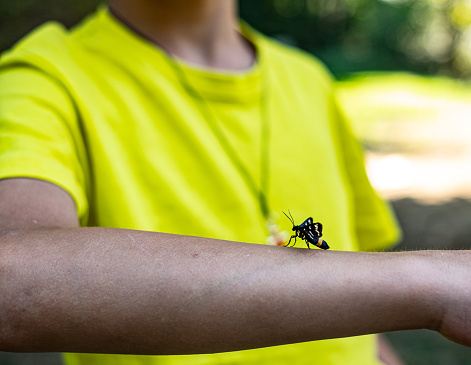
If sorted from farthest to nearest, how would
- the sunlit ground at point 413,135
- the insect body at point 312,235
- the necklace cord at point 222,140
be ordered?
the sunlit ground at point 413,135 < the necklace cord at point 222,140 < the insect body at point 312,235

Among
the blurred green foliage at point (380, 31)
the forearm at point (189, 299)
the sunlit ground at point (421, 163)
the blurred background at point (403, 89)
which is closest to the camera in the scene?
the forearm at point (189, 299)

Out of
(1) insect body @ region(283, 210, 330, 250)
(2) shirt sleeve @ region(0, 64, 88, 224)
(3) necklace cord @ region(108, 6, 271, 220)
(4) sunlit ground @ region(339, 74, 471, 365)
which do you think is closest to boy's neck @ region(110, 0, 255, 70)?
(3) necklace cord @ region(108, 6, 271, 220)

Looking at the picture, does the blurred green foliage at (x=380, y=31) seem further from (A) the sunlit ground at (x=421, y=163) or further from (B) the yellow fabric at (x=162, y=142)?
(B) the yellow fabric at (x=162, y=142)

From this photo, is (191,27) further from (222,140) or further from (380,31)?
(380,31)

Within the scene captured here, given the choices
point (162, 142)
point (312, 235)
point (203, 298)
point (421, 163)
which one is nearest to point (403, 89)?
point (421, 163)

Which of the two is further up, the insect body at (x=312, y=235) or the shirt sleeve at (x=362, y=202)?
the insect body at (x=312, y=235)

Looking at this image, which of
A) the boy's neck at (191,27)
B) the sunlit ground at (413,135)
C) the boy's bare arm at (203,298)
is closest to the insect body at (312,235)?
the boy's bare arm at (203,298)

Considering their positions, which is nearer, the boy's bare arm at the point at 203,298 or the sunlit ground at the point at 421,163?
the boy's bare arm at the point at 203,298
